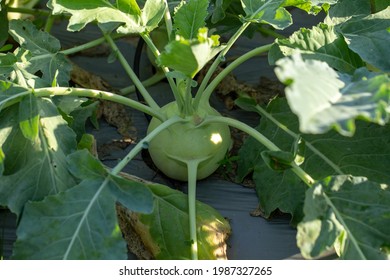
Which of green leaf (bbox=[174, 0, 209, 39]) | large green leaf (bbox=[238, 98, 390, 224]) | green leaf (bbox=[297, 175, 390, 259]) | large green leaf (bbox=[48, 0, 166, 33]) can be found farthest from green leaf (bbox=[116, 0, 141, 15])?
green leaf (bbox=[297, 175, 390, 259])

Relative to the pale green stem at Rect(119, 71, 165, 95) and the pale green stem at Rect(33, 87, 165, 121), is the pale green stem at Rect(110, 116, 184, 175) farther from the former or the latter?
the pale green stem at Rect(119, 71, 165, 95)

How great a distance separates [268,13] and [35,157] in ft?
2.04

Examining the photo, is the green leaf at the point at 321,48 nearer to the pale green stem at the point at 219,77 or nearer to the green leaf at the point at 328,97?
the pale green stem at the point at 219,77

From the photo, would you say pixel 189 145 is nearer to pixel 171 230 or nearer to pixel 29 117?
pixel 171 230

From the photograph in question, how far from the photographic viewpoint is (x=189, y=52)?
1.23 meters

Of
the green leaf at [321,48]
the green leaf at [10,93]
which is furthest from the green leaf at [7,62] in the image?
the green leaf at [321,48]

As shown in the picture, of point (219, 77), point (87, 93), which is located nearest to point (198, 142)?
point (219, 77)

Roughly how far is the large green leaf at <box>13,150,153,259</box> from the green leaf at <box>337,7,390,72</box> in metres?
0.58

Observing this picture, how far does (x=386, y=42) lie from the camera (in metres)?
1.43

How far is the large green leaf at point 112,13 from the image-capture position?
1455 millimetres

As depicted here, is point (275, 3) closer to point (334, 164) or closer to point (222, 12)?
point (222, 12)

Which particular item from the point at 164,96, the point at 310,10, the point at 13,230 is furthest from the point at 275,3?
the point at 13,230

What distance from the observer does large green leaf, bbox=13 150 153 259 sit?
4.03 ft

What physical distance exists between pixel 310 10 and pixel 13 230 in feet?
2.92
